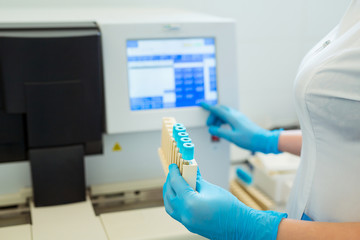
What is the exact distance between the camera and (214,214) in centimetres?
83

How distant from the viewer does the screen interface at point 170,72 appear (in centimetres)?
117

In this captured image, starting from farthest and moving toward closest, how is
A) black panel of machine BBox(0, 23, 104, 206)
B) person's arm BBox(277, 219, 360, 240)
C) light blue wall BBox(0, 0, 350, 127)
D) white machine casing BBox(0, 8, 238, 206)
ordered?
light blue wall BBox(0, 0, 350, 127)
white machine casing BBox(0, 8, 238, 206)
black panel of machine BBox(0, 23, 104, 206)
person's arm BBox(277, 219, 360, 240)

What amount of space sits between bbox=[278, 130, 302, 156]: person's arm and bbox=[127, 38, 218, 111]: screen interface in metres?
0.27

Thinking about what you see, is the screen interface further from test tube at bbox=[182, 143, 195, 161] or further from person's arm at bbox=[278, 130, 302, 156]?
test tube at bbox=[182, 143, 195, 161]

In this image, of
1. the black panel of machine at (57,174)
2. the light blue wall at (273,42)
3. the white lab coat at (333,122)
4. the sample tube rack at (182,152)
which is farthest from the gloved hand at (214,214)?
the light blue wall at (273,42)

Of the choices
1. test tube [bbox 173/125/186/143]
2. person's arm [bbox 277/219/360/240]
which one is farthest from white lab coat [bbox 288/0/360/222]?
test tube [bbox 173/125/186/143]

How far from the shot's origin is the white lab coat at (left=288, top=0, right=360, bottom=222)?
81cm

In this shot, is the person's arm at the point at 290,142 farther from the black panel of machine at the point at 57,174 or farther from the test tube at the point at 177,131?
the black panel of machine at the point at 57,174

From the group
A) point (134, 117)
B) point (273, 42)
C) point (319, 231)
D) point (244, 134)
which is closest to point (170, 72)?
point (134, 117)

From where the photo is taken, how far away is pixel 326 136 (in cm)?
87

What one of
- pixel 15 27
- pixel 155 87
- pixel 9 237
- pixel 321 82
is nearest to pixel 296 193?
pixel 321 82

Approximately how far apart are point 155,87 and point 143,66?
7 cm

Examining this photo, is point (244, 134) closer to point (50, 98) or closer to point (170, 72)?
point (170, 72)

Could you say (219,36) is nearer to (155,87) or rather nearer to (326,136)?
(155,87)
